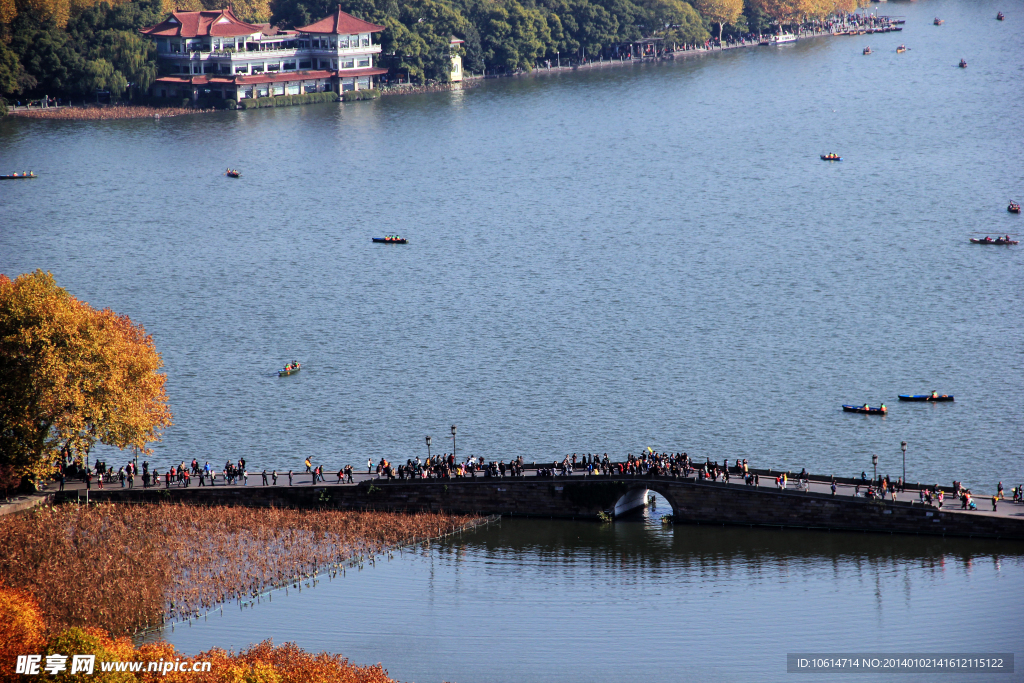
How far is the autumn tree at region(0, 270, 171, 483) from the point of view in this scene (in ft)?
253

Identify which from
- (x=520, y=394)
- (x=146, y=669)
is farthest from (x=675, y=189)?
(x=146, y=669)

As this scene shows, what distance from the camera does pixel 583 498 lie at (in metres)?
77.2

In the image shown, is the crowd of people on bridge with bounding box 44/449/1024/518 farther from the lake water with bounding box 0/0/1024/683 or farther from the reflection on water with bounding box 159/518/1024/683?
the lake water with bounding box 0/0/1024/683

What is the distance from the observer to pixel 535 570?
71875mm

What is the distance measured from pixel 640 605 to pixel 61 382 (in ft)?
118

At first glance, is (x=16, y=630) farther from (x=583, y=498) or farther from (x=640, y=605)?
(x=583, y=498)

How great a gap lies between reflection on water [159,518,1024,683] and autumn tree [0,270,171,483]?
62.0 feet

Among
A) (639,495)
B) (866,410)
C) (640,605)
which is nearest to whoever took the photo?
(640,605)

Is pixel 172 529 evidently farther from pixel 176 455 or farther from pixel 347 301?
pixel 347 301

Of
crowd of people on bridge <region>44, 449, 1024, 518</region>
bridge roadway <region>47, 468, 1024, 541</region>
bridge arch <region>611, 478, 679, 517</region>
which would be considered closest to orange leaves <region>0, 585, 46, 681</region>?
bridge roadway <region>47, 468, 1024, 541</region>

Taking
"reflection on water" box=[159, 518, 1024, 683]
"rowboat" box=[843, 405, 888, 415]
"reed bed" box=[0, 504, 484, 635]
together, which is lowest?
"reflection on water" box=[159, 518, 1024, 683]

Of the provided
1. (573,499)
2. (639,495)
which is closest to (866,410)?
(639,495)

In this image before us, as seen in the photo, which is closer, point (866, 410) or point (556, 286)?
point (866, 410)

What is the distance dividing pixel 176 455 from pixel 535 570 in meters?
31.0
